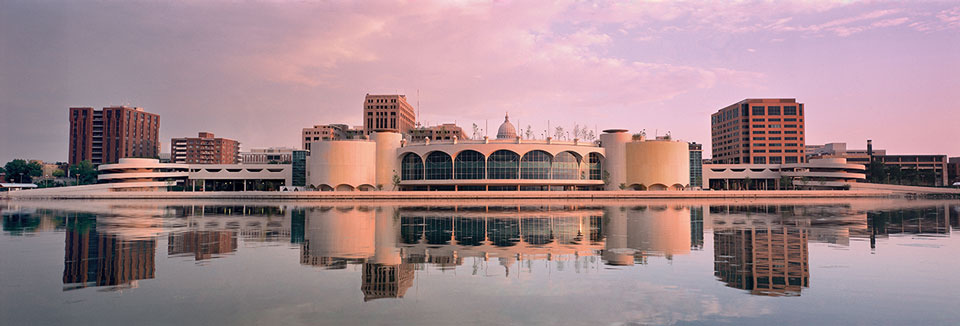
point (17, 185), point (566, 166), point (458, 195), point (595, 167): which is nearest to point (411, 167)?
point (458, 195)

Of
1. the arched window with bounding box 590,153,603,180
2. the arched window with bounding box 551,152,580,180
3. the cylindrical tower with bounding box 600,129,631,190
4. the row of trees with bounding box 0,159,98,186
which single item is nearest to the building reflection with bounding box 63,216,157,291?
the arched window with bounding box 551,152,580,180

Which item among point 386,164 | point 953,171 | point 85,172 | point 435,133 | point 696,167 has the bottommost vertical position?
point 85,172

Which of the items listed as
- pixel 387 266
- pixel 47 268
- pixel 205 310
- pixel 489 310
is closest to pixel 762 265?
pixel 489 310

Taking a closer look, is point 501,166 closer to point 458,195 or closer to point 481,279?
point 458,195

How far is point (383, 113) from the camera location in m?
184

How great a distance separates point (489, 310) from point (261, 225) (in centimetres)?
3072

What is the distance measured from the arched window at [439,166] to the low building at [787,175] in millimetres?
69964

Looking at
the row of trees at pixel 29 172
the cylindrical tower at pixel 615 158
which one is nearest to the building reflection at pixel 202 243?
the cylindrical tower at pixel 615 158

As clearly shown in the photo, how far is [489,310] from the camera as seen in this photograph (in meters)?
13.3

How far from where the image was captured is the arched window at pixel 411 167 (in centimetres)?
11319

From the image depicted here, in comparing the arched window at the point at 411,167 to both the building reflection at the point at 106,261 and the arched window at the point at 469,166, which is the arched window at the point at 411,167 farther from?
the building reflection at the point at 106,261

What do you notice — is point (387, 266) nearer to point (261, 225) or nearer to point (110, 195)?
point (261, 225)

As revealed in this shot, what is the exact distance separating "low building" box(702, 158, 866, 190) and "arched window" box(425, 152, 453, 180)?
6996 centimetres

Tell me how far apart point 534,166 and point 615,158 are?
18.6 metres
